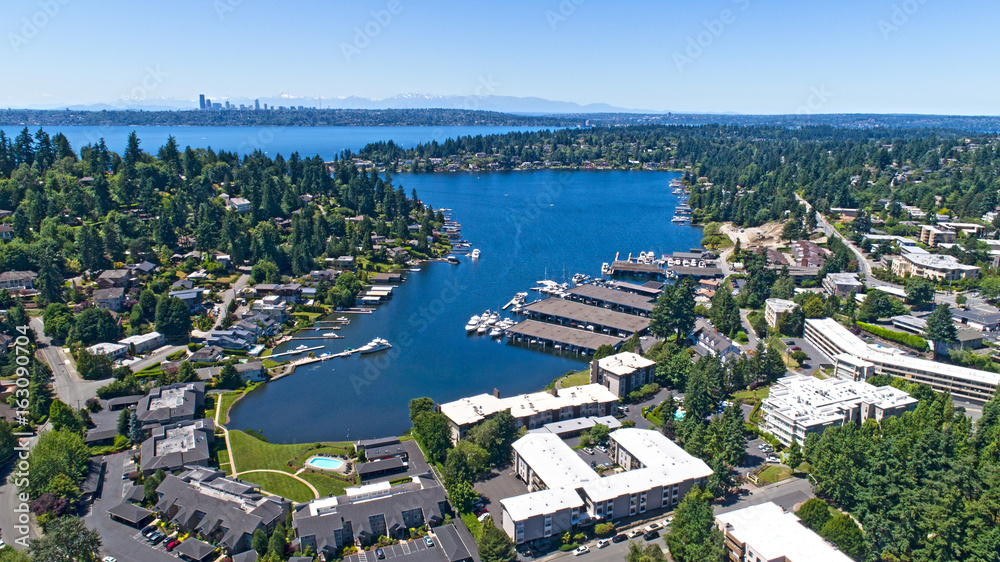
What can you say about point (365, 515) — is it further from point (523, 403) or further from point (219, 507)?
point (523, 403)

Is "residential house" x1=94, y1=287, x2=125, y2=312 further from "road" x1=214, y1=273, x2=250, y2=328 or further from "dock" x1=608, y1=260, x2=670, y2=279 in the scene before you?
"dock" x1=608, y1=260, x2=670, y2=279

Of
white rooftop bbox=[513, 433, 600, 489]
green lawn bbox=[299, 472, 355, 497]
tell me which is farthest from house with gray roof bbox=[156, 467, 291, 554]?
white rooftop bbox=[513, 433, 600, 489]

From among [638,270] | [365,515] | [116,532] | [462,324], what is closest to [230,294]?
[462,324]

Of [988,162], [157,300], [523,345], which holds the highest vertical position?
[988,162]

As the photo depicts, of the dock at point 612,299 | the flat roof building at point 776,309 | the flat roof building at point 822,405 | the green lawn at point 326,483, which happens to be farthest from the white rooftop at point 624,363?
the green lawn at point 326,483

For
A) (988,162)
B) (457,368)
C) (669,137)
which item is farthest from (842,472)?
(669,137)

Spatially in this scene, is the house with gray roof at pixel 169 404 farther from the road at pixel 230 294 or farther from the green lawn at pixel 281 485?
the road at pixel 230 294

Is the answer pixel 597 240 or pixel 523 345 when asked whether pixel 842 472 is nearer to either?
pixel 523 345
